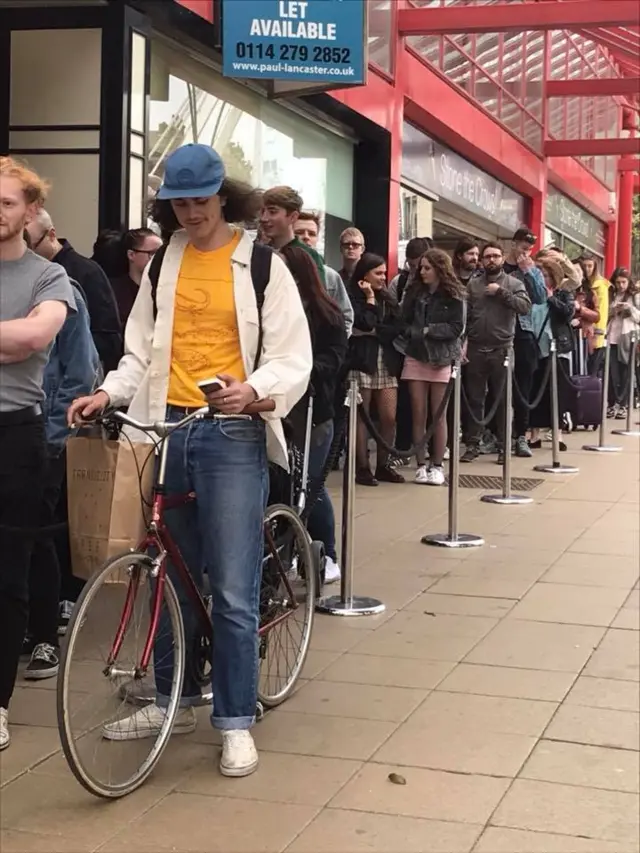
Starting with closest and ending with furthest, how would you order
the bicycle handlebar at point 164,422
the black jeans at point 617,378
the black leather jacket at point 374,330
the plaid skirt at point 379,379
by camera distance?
the bicycle handlebar at point 164,422 < the black leather jacket at point 374,330 < the plaid skirt at point 379,379 < the black jeans at point 617,378

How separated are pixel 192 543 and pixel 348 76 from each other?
5.73 m

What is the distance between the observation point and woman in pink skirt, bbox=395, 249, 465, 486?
10.6 meters

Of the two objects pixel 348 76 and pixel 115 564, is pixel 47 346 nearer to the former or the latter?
pixel 115 564

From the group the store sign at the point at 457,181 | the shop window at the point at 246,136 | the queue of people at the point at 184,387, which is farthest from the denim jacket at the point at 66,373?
the store sign at the point at 457,181

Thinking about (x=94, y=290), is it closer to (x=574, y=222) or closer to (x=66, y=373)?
(x=66, y=373)

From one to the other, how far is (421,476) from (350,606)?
4.60m

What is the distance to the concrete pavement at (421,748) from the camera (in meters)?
3.89

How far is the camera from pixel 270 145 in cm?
1248

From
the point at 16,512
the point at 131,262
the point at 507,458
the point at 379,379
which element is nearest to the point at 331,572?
the point at 131,262

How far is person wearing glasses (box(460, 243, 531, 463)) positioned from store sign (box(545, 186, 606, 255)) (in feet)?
44.8

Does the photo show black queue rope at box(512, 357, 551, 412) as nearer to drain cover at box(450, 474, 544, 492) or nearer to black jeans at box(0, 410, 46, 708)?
drain cover at box(450, 474, 544, 492)

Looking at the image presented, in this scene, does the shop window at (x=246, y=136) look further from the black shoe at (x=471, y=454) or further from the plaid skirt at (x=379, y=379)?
the black shoe at (x=471, y=454)

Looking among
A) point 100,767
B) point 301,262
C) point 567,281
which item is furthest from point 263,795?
point 567,281

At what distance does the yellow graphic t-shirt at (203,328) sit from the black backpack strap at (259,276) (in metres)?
0.07
